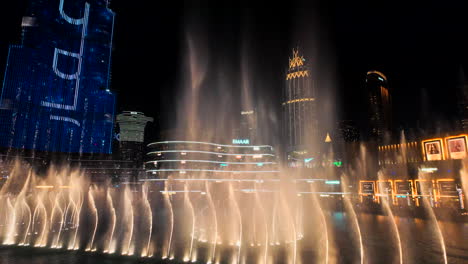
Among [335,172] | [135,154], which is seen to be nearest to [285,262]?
[335,172]

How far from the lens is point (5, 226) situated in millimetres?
20438

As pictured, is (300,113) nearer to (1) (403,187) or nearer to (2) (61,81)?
(1) (403,187)

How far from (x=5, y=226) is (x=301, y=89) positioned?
174 m

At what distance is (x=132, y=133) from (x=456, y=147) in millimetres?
183528

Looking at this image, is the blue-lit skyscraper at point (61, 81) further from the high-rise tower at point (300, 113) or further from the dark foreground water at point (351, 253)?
the high-rise tower at point (300, 113)

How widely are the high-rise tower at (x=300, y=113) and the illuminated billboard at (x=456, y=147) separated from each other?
108 m

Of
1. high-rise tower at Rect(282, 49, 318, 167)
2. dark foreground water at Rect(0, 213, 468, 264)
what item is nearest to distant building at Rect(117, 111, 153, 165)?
high-rise tower at Rect(282, 49, 318, 167)

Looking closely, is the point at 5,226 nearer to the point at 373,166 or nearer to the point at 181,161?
the point at 181,161

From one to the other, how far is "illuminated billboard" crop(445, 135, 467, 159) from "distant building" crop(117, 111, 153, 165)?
576ft

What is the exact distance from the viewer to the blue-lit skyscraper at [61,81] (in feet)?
276

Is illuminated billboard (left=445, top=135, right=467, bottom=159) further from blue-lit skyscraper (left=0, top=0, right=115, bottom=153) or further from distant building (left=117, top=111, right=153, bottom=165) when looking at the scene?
distant building (left=117, top=111, right=153, bottom=165)

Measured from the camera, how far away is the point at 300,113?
173m

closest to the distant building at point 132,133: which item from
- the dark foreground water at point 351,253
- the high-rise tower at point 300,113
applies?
the high-rise tower at point 300,113

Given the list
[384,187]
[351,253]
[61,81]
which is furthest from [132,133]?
[351,253]
